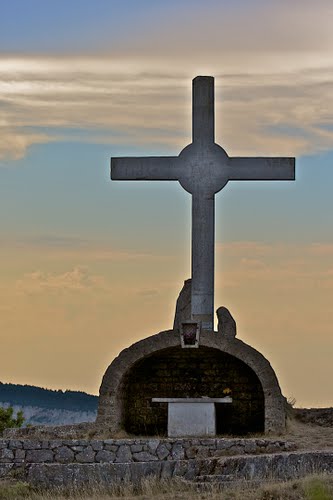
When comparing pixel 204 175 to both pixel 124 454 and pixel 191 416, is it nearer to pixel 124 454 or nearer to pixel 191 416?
pixel 191 416

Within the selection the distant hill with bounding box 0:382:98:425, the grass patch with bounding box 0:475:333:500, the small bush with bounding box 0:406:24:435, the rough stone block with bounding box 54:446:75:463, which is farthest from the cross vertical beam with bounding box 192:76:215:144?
the distant hill with bounding box 0:382:98:425

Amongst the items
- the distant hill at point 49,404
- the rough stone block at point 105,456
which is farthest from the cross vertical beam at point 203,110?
the distant hill at point 49,404

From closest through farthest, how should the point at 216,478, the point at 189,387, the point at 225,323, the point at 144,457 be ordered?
the point at 216,478 → the point at 144,457 → the point at 225,323 → the point at 189,387

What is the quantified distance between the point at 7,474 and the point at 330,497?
26.6 feet

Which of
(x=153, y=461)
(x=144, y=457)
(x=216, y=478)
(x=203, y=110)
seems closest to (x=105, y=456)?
(x=144, y=457)

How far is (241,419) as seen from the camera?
3275 cm

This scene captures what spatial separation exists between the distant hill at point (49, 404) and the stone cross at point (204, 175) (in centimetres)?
3037

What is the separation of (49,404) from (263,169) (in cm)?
3723

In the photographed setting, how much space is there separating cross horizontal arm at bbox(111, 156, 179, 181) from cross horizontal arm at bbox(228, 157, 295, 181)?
1269mm

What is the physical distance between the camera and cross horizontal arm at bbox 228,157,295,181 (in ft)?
104

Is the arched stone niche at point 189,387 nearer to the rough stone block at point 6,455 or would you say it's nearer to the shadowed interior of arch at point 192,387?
the shadowed interior of arch at point 192,387

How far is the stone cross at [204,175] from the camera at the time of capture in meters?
31.5

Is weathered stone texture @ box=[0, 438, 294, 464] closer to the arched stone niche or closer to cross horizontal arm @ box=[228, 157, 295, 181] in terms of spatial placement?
the arched stone niche

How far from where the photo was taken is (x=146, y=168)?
32094 millimetres
